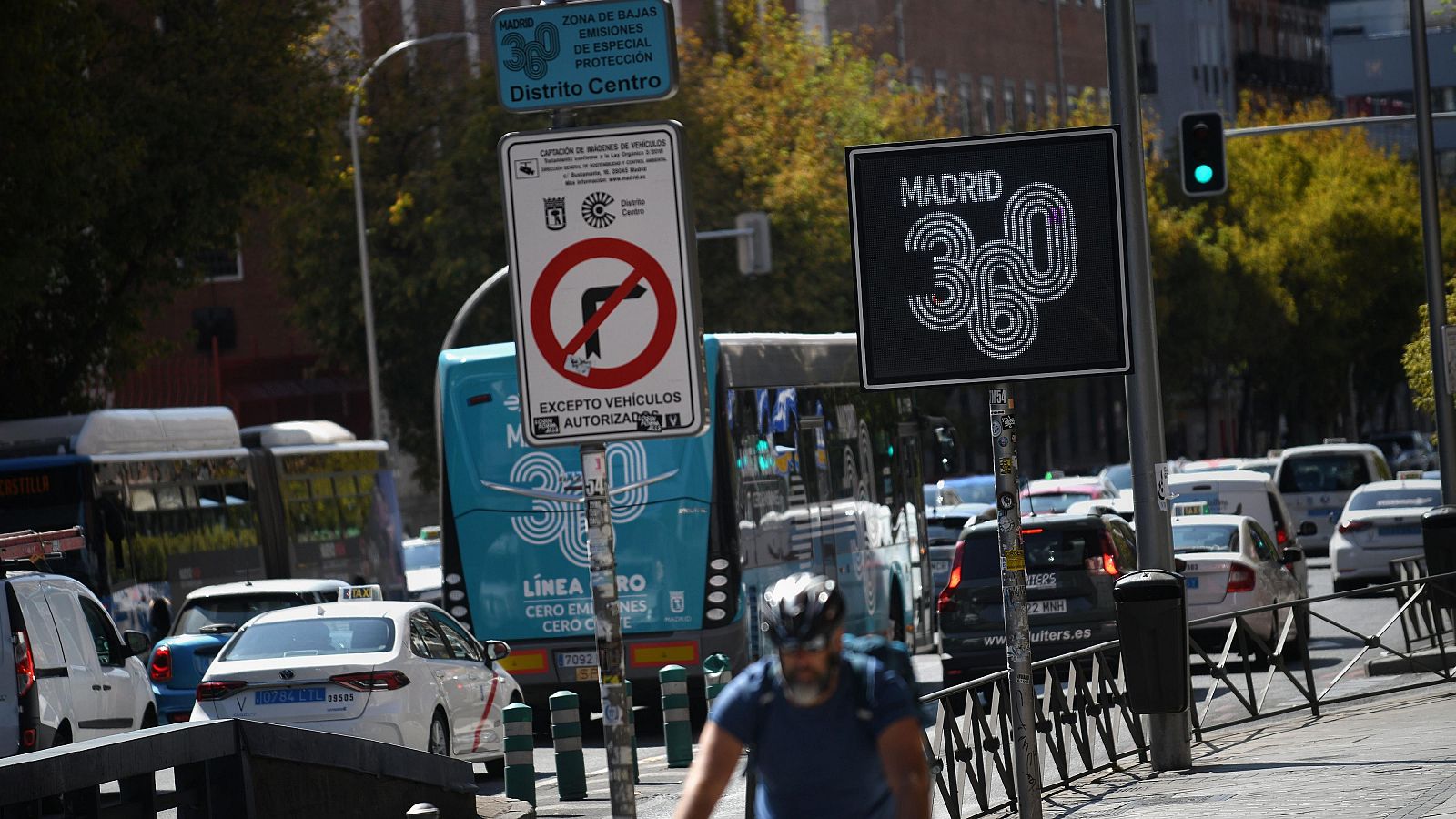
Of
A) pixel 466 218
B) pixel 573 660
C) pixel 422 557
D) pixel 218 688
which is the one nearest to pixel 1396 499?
pixel 422 557

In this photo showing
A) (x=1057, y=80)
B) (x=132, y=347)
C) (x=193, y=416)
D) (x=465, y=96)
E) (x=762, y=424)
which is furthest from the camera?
(x=1057, y=80)

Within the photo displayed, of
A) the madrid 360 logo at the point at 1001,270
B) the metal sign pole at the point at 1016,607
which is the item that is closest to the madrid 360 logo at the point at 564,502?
the metal sign pole at the point at 1016,607

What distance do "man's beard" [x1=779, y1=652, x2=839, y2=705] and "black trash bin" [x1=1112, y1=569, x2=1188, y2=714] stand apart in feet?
26.7

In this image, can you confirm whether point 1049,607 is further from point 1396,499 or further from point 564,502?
point 1396,499

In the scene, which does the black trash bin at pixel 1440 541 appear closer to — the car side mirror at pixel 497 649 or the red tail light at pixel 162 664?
the car side mirror at pixel 497 649

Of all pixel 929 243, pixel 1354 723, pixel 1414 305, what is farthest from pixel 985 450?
pixel 929 243

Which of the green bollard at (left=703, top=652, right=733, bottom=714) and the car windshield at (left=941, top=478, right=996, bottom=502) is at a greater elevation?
the green bollard at (left=703, top=652, right=733, bottom=714)

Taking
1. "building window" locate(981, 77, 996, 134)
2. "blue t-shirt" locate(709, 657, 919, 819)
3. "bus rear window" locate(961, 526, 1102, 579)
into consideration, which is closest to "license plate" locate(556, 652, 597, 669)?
"bus rear window" locate(961, 526, 1102, 579)

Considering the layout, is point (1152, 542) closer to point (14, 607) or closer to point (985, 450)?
point (14, 607)

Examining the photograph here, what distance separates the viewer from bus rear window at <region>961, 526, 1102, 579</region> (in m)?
19.8

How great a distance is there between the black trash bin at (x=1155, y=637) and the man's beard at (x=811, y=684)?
321 inches

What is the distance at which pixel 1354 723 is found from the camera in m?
15.7

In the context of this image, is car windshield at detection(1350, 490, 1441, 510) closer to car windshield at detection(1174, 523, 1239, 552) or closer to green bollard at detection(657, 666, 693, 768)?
car windshield at detection(1174, 523, 1239, 552)

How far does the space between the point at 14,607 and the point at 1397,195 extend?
5979 centimetres
